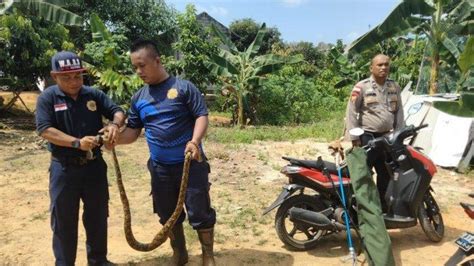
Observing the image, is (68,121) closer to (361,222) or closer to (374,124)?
(361,222)

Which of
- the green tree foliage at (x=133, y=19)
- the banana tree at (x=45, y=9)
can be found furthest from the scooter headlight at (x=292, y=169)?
the green tree foliage at (x=133, y=19)

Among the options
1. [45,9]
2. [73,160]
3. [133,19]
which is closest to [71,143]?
[73,160]

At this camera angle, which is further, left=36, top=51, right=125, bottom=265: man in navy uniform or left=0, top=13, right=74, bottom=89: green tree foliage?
left=0, top=13, right=74, bottom=89: green tree foliage

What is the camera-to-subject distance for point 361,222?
344 centimetres

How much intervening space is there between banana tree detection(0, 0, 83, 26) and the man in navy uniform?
327 inches

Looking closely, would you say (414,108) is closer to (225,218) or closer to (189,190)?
(225,218)

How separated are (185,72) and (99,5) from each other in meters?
6.57

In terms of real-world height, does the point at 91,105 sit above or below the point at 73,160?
above

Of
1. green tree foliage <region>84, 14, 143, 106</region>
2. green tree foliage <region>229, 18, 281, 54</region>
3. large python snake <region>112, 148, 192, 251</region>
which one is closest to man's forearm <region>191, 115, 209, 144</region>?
large python snake <region>112, 148, 192, 251</region>

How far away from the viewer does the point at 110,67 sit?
1102 centimetres

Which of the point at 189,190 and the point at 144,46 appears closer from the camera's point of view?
the point at 144,46

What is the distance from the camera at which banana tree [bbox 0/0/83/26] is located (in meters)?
10.3

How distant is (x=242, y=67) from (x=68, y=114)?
9300 mm

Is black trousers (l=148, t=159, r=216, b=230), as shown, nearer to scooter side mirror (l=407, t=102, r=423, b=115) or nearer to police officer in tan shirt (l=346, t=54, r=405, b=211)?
police officer in tan shirt (l=346, t=54, r=405, b=211)
